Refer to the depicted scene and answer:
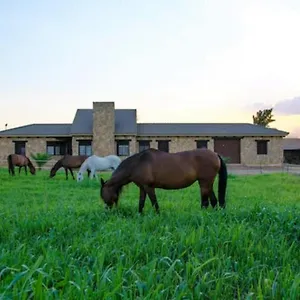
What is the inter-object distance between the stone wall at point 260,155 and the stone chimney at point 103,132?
12.0 m

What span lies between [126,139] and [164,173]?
1053 inches

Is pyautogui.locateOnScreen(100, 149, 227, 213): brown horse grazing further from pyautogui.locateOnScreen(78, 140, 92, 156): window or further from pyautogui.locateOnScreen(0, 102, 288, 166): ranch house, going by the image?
pyautogui.locateOnScreen(78, 140, 92, 156): window

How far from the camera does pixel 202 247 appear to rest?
405cm

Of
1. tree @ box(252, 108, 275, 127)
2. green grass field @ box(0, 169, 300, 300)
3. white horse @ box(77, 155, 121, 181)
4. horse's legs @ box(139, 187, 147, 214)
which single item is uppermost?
tree @ box(252, 108, 275, 127)

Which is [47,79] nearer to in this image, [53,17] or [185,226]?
[53,17]

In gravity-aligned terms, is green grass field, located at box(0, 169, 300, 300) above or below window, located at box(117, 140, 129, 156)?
below

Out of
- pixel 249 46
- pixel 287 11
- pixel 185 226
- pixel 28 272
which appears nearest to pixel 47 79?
pixel 249 46

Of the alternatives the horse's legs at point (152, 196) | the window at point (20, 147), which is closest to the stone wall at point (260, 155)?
the window at point (20, 147)

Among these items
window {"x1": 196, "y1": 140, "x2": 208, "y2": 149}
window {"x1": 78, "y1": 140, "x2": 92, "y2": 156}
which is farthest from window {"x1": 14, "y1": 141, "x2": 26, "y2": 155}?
window {"x1": 196, "y1": 140, "x2": 208, "y2": 149}

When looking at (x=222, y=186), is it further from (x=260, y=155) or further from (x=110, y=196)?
(x=260, y=155)

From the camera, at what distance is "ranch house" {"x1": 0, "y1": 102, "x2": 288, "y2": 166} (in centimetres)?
3325

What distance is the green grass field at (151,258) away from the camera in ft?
9.18

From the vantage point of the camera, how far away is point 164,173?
699cm

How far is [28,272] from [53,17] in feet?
41.3
